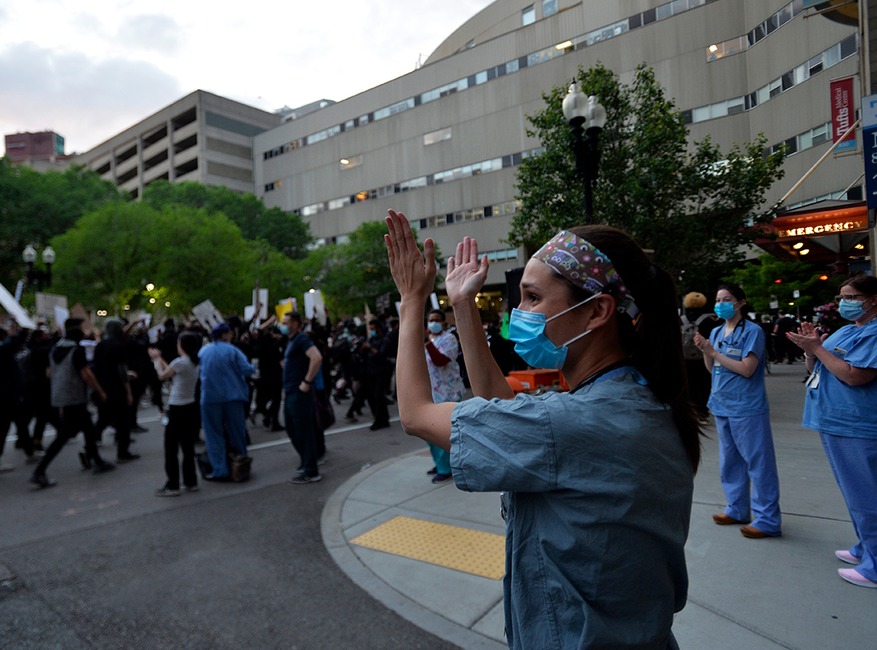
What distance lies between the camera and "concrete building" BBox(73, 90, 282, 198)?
58906 mm

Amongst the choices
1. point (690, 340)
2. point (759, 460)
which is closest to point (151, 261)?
point (690, 340)

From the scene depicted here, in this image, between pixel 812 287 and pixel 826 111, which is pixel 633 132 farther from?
pixel 826 111

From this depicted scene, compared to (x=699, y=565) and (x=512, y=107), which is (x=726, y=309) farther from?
(x=512, y=107)

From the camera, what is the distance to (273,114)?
218ft

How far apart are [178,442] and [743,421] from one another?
601cm

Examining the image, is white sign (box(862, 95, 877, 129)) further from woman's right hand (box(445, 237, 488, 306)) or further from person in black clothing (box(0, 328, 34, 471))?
person in black clothing (box(0, 328, 34, 471))

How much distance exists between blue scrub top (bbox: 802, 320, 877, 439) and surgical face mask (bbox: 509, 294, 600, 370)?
301 centimetres

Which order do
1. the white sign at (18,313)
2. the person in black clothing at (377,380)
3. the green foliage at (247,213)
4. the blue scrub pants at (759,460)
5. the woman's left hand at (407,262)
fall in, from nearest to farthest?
the woman's left hand at (407,262) < the blue scrub pants at (759,460) < the white sign at (18,313) < the person in black clothing at (377,380) < the green foliage at (247,213)

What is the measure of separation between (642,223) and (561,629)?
1413cm

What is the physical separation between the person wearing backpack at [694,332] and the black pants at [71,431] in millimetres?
8562

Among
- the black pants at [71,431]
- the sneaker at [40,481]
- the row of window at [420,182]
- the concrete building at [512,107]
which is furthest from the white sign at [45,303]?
the row of window at [420,182]

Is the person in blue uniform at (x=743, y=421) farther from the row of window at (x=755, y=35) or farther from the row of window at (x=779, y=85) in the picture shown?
the row of window at (x=755, y=35)

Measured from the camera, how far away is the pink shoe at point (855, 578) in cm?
344

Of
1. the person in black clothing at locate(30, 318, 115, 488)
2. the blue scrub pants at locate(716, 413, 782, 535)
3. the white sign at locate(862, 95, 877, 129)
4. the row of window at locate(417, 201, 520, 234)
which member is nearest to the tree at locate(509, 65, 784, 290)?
the white sign at locate(862, 95, 877, 129)
